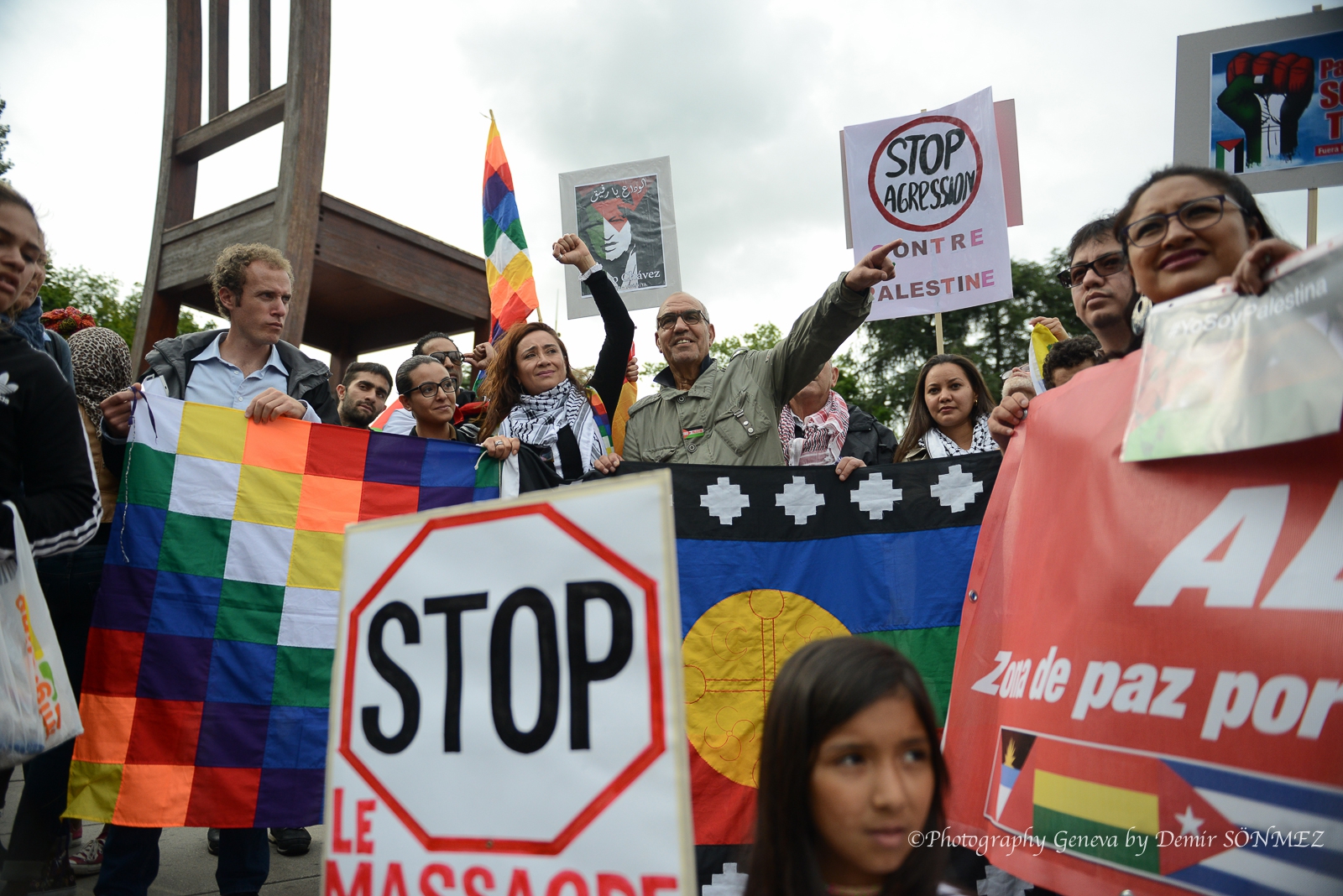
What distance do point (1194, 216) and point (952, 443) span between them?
5.84ft

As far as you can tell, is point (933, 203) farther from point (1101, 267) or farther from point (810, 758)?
point (810, 758)

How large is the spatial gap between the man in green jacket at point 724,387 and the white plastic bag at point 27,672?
67.9 inches

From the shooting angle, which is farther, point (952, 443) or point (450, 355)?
point (450, 355)

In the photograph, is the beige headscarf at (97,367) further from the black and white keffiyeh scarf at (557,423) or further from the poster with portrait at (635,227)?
the poster with portrait at (635,227)

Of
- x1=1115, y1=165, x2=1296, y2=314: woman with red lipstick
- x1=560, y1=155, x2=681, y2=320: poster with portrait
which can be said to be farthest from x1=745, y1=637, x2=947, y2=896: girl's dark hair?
x1=560, y1=155, x2=681, y2=320: poster with portrait

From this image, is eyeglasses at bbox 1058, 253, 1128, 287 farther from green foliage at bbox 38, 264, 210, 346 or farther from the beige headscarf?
green foliage at bbox 38, 264, 210, 346

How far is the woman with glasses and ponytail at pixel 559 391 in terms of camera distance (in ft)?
11.3

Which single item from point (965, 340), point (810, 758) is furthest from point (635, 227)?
point (965, 340)

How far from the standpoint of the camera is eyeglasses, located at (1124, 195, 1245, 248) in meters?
1.88

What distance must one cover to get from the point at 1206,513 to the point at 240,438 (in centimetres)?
303

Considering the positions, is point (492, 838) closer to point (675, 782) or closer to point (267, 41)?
point (675, 782)

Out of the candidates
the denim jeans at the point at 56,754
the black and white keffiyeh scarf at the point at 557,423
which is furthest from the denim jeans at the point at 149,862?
the black and white keffiyeh scarf at the point at 557,423

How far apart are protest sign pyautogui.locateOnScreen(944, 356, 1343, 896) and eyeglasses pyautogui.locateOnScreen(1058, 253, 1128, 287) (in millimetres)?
768

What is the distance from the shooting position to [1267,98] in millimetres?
3654
